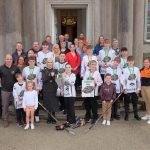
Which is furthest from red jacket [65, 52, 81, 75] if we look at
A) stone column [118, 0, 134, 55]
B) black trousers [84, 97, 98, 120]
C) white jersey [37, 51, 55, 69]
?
stone column [118, 0, 134, 55]

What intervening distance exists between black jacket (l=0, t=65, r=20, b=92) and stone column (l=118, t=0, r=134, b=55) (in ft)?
13.2

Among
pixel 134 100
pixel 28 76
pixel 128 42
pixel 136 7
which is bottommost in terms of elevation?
pixel 134 100

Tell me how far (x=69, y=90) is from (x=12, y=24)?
343cm

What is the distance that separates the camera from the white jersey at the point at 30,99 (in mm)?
9039

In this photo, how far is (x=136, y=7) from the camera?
12.0 metres

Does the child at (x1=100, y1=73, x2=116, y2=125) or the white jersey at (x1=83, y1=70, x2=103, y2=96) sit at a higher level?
the white jersey at (x1=83, y1=70, x2=103, y2=96)

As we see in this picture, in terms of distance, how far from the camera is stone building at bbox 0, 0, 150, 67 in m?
11.5

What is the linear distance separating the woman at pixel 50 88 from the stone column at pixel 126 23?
3379 mm

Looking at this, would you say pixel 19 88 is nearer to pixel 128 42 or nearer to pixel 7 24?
pixel 7 24

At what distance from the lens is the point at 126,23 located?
459 inches

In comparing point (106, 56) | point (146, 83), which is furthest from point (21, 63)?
point (146, 83)

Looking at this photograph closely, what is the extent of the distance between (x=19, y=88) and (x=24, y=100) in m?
0.33

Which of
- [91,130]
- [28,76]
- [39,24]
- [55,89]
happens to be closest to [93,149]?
[91,130]

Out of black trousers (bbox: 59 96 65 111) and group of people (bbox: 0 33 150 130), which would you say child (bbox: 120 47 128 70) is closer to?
group of people (bbox: 0 33 150 130)
